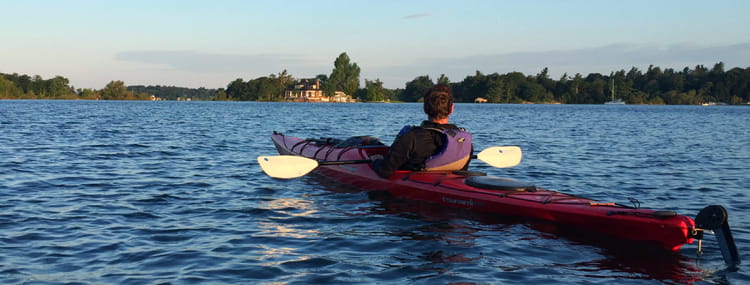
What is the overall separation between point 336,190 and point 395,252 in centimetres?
376

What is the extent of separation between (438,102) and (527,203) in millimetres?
1617

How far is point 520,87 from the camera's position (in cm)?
16112

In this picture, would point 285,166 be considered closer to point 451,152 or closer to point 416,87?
point 451,152

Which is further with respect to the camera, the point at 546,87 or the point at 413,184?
the point at 546,87

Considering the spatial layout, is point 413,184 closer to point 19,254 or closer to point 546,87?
point 19,254

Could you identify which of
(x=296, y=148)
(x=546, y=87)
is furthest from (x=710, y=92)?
(x=296, y=148)

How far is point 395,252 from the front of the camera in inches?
223

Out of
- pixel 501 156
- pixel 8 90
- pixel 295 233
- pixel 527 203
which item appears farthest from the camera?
pixel 8 90

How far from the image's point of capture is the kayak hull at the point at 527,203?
5.41 meters

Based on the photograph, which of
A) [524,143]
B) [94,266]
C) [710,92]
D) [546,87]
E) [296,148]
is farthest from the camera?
[546,87]

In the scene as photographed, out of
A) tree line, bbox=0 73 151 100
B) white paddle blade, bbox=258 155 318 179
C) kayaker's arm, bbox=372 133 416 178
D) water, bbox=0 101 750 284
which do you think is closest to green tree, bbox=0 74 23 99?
tree line, bbox=0 73 151 100

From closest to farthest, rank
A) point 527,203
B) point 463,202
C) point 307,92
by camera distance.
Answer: point 527,203, point 463,202, point 307,92

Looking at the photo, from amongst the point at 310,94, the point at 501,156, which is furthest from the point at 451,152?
the point at 310,94

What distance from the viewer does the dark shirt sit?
7.36m
